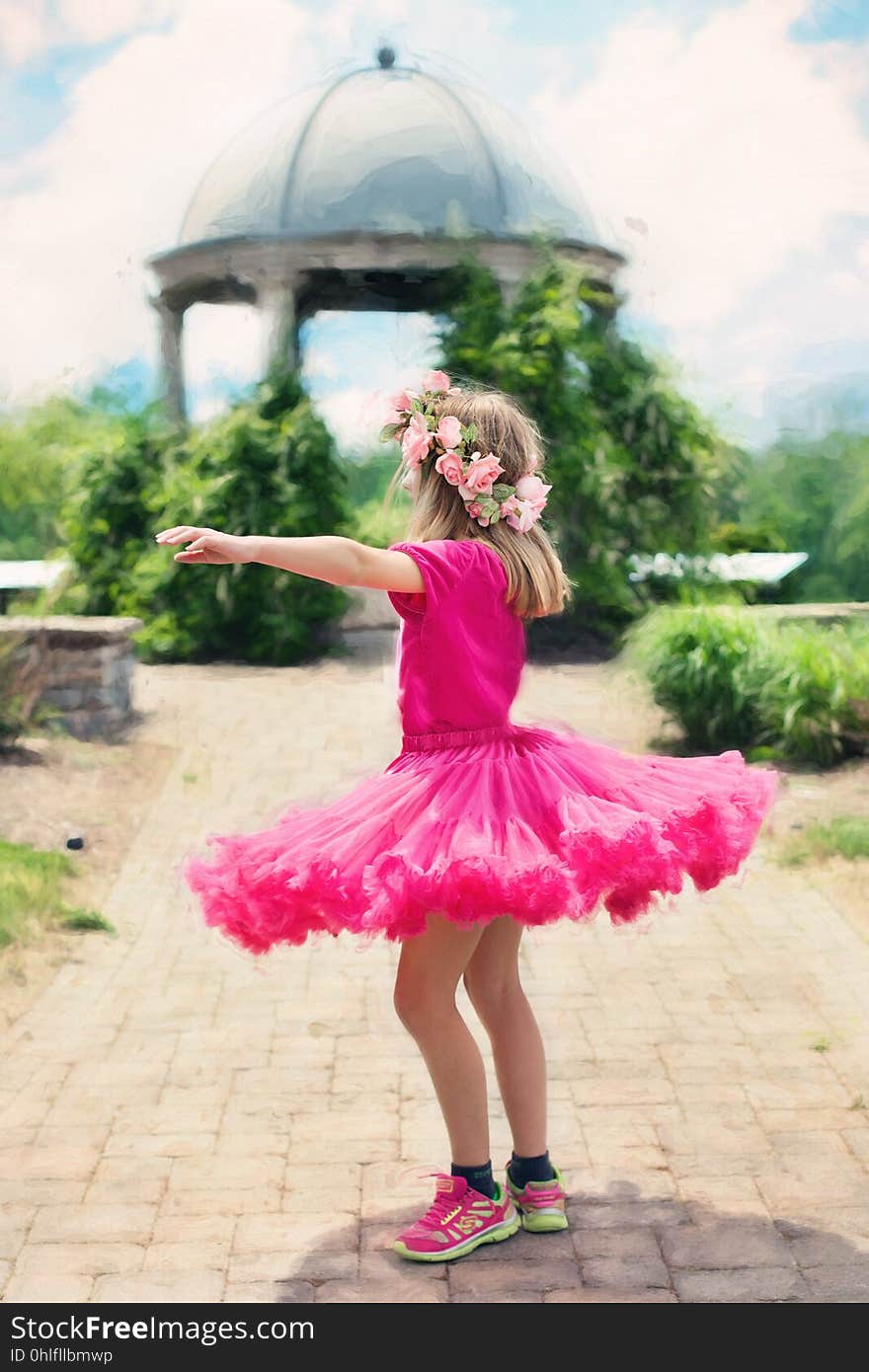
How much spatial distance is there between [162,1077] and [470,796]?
194cm

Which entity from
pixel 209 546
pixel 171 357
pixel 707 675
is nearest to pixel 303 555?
pixel 209 546

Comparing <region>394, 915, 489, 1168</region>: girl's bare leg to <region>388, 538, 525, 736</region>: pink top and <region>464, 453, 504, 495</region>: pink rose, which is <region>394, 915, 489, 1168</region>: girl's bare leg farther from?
<region>464, 453, 504, 495</region>: pink rose

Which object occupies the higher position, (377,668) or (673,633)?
(673,633)

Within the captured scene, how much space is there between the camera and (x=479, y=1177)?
346 centimetres

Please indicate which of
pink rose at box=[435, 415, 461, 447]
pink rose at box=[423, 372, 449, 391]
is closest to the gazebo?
pink rose at box=[423, 372, 449, 391]

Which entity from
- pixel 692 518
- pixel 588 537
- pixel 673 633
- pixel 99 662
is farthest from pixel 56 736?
pixel 692 518

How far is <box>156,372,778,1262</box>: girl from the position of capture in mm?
3020

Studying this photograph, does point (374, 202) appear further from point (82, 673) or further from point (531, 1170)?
point (531, 1170)

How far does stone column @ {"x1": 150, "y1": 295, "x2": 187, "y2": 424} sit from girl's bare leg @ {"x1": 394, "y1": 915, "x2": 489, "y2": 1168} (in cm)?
1385

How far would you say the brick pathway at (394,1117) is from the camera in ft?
11.1

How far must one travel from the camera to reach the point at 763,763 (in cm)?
912

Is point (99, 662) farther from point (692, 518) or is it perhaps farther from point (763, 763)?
point (692, 518)

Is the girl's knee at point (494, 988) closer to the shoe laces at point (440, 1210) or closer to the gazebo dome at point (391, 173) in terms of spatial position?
the shoe laces at point (440, 1210)

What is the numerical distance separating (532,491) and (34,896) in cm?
373
